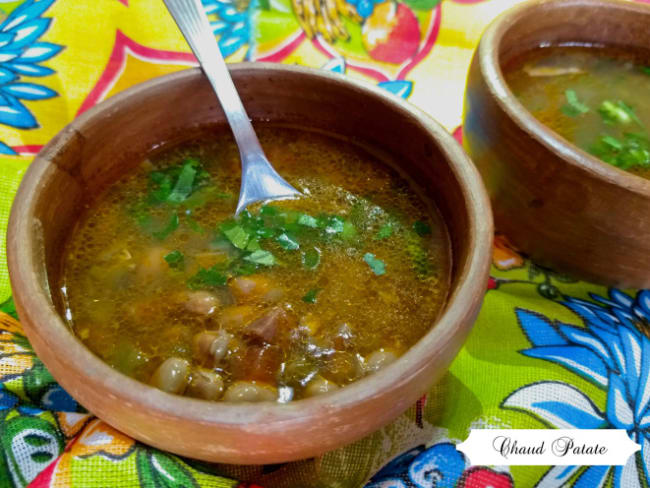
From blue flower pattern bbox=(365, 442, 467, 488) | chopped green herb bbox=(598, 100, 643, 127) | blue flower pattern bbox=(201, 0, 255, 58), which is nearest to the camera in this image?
blue flower pattern bbox=(365, 442, 467, 488)

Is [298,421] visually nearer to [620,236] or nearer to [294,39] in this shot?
[620,236]

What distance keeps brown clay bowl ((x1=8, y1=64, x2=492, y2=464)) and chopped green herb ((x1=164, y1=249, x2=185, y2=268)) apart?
17cm

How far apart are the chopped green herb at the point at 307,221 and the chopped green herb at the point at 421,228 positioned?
7.0 inches

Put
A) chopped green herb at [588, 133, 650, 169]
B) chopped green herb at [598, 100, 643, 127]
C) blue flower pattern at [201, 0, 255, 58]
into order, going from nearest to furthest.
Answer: chopped green herb at [588, 133, 650, 169] < chopped green herb at [598, 100, 643, 127] < blue flower pattern at [201, 0, 255, 58]

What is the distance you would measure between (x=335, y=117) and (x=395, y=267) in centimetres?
36

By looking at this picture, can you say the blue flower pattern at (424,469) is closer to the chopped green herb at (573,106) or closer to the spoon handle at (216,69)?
the spoon handle at (216,69)

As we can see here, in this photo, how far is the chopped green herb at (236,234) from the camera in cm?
103

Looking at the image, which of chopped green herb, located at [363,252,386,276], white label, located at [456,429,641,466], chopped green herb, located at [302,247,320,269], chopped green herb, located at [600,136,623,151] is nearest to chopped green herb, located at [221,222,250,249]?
chopped green herb, located at [302,247,320,269]

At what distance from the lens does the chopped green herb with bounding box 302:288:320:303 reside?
3.12 ft

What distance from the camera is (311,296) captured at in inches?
→ 37.6

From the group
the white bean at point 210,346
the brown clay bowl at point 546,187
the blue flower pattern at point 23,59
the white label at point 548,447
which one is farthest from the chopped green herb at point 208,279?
the blue flower pattern at point 23,59

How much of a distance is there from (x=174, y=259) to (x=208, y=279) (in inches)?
2.9

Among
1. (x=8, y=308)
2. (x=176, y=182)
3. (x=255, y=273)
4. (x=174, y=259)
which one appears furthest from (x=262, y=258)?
(x=8, y=308)

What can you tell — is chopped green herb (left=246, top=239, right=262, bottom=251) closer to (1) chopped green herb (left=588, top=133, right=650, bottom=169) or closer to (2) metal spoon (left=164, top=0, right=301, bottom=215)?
(2) metal spoon (left=164, top=0, right=301, bottom=215)
